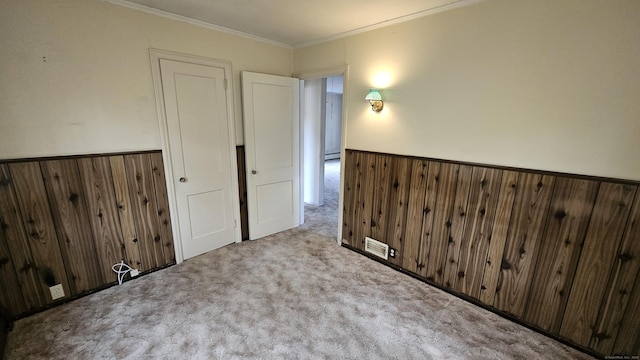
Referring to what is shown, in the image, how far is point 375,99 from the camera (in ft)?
8.32

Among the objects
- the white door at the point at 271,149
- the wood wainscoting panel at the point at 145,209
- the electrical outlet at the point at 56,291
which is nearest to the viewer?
the electrical outlet at the point at 56,291

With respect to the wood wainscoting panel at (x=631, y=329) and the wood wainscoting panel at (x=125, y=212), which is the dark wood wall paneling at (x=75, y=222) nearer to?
the wood wainscoting panel at (x=125, y=212)

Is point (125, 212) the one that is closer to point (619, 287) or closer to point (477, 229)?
point (477, 229)

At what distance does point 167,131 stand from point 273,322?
6.55 feet

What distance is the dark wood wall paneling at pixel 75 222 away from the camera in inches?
76.4

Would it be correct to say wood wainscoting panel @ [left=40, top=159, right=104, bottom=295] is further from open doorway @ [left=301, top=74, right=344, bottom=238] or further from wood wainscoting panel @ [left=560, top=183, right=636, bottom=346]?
wood wainscoting panel @ [left=560, top=183, right=636, bottom=346]

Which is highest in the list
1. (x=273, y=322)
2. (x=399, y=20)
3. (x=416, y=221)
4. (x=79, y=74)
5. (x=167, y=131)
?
(x=399, y=20)

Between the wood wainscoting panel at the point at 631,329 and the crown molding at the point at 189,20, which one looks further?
the crown molding at the point at 189,20

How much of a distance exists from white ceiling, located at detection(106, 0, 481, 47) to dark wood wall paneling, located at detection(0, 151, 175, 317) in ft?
4.39

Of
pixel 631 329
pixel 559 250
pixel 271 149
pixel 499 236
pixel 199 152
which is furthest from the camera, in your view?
pixel 271 149

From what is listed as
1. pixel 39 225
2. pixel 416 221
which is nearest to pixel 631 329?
pixel 416 221

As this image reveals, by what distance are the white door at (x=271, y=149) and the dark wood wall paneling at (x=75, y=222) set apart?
0.99m

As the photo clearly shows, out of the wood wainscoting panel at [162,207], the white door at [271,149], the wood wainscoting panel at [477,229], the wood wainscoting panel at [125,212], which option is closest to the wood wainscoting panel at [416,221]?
the wood wainscoting panel at [477,229]

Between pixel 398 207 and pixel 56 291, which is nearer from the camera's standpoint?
pixel 56 291
